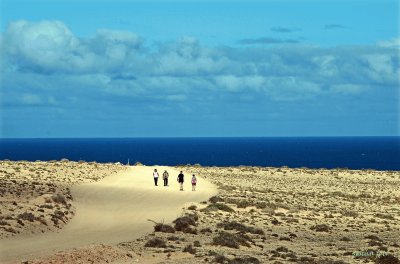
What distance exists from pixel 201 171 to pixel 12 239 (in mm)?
52665

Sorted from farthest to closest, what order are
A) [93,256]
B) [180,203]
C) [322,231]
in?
[180,203] < [322,231] < [93,256]

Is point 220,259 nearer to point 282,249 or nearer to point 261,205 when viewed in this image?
point 282,249

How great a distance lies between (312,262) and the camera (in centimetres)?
2733

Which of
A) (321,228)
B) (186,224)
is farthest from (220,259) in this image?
(321,228)

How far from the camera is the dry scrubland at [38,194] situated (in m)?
36.4

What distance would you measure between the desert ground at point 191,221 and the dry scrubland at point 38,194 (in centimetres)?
10

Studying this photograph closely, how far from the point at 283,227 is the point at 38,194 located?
59.8 ft

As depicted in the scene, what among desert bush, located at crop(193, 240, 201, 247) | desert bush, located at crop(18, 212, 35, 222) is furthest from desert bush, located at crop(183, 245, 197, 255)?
desert bush, located at crop(18, 212, 35, 222)

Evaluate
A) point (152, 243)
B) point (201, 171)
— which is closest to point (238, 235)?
point (152, 243)

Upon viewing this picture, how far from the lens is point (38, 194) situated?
1929 inches

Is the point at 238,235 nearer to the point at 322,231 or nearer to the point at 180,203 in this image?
the point at 322,231

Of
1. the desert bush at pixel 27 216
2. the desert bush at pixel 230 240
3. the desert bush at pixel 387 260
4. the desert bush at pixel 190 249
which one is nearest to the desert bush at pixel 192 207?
the desert bush at pixel 27 216

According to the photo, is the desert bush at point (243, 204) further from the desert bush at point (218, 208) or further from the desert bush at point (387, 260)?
the desert bush at point (387, 260)

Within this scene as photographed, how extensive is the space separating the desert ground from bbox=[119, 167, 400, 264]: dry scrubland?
0.19 feet
